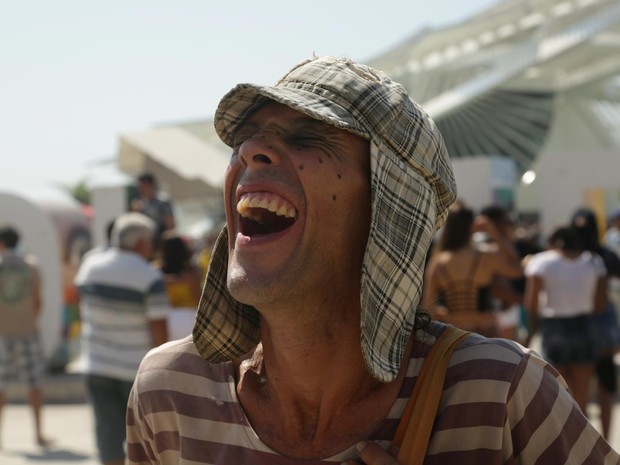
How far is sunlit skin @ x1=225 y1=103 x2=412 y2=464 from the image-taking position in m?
1.75

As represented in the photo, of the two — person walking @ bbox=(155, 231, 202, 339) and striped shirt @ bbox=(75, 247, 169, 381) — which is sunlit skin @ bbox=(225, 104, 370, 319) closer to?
striped shirt @ bbox=(75, 247, 169, 381)

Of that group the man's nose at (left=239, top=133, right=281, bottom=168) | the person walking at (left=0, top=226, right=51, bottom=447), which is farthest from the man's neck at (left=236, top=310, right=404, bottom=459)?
the person walking at (left=0, top=226, right=51, bottom=447)

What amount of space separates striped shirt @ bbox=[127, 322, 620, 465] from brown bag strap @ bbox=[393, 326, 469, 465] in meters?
0.02

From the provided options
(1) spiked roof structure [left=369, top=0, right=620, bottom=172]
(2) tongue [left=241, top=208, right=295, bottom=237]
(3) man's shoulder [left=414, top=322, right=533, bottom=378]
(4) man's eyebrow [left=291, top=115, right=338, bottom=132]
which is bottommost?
(1) spiked roof structure [left=369, top=0, right=620, bottom=172]

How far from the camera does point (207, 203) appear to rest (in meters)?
17.5

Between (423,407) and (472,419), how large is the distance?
82mm

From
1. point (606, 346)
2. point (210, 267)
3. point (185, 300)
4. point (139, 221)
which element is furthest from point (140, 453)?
point (606, 346)

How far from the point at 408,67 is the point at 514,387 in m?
41.7

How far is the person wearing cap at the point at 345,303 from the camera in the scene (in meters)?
1.74

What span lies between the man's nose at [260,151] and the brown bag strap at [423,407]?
43 centimetres

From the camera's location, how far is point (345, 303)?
185cm

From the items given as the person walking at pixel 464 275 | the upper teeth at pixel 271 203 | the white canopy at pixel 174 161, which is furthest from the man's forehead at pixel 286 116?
the white canopy at pixel 174 161

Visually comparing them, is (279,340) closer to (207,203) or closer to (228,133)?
(228,133)

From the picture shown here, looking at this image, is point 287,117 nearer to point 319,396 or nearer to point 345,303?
point 345,303
